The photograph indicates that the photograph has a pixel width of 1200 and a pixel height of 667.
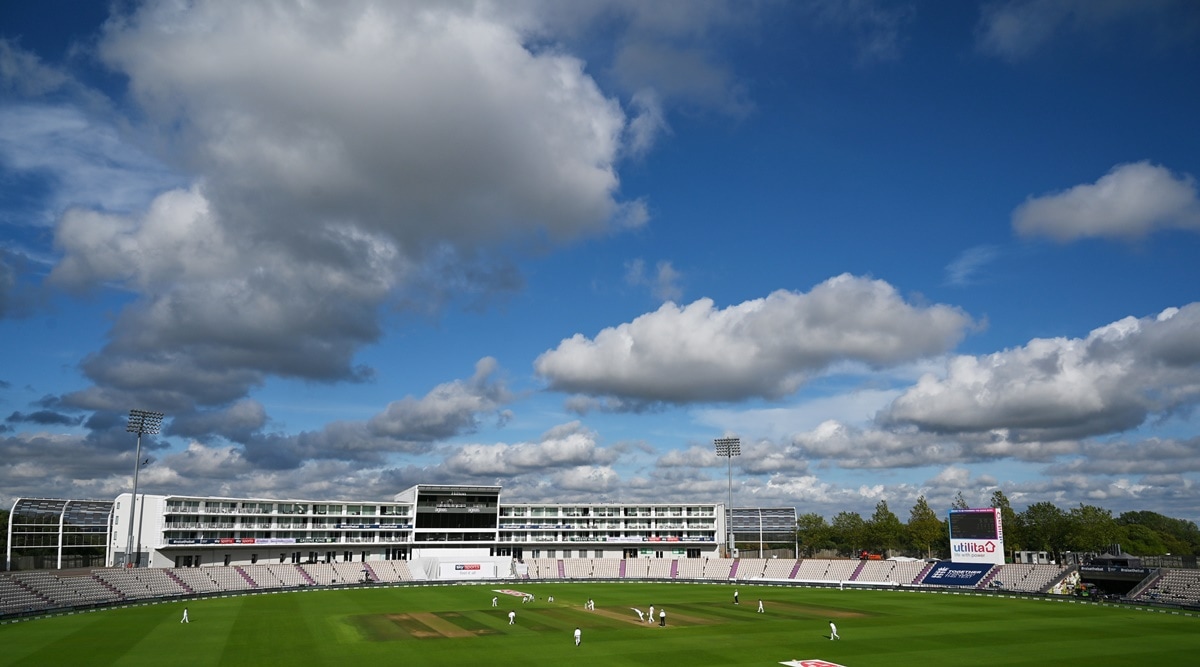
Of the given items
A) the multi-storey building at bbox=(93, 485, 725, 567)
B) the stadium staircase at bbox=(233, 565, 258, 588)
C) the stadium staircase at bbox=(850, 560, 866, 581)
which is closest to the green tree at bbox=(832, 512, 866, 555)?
the multi-storey building at bbox=(93, 485, 725, 567)

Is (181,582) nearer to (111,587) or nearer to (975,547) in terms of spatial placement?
(111,587)

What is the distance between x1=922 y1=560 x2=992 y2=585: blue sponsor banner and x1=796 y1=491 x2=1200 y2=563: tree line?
24343mm

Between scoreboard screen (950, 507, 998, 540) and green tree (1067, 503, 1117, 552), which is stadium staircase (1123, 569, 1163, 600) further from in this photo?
green tree (1067, 503, 1117, 552)

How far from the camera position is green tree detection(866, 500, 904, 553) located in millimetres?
148250

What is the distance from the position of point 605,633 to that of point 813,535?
405ft

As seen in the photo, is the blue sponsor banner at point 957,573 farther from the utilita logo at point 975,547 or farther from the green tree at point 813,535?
the green tree at point 813,535

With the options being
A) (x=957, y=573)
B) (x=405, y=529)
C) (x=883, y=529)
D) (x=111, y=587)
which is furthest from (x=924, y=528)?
(x=111, y=587)

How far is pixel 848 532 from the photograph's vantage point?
162875 millimetres

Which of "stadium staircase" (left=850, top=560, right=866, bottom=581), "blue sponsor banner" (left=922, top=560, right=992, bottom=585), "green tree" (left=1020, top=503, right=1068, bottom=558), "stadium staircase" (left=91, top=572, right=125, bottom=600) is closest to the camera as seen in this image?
"stadium staircase" (left=91, top=572, right=125, bottom=600)

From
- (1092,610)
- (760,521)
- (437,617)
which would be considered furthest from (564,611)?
(760,521)

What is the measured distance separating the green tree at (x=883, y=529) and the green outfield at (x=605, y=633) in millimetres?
63441

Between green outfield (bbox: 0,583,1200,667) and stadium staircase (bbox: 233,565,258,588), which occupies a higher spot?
green outfield (bbox: 0,583,1200,667)

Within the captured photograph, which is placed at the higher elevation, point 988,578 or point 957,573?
point 957,573

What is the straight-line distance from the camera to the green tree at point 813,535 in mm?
170500
